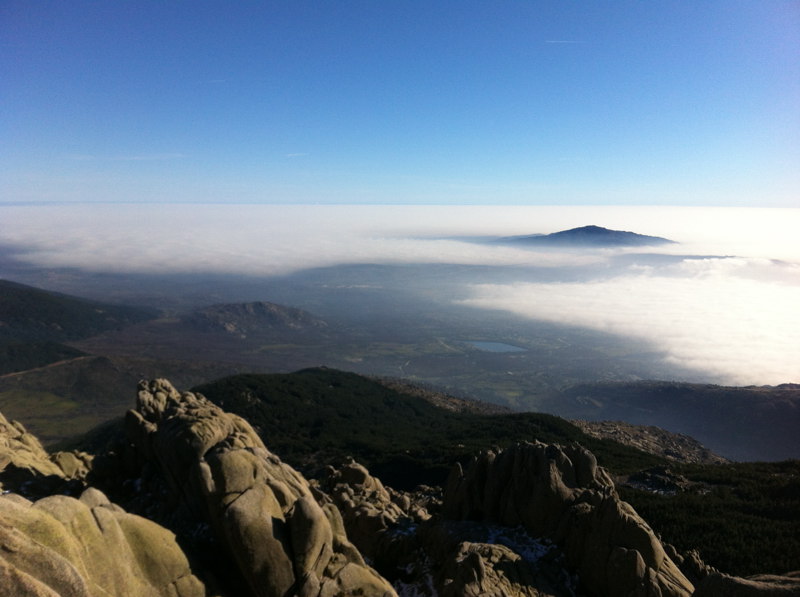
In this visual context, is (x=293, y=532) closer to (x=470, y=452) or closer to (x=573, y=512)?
(x=573, y=512)

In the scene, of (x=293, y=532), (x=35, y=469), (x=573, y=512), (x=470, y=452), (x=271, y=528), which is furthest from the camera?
(x=470, y=452)

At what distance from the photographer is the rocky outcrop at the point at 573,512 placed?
84.8 feet

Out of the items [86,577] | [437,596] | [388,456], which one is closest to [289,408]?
[388,456]

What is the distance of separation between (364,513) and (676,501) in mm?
44114

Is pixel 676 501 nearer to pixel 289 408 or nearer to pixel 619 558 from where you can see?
pixel 619 558

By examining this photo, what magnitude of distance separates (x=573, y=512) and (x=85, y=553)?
1153 inches

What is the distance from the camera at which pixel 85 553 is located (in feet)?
47.3

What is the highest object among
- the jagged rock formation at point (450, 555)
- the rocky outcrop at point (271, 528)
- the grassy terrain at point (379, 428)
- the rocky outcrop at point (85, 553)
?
the rocky outcrop at point (85, 553)

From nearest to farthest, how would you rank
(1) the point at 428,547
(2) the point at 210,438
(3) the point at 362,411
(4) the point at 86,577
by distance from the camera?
(4) the point at 86,577 < (2) the point at 210,438 < (1) the point at 428,547 < (3) the point at 362,411

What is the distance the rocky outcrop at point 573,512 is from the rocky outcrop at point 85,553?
22.9 m

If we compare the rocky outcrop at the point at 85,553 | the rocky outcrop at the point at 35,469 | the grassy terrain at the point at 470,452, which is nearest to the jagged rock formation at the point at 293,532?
the rocky outcrop at the point at 85,553

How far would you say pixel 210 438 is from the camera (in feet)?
98.1

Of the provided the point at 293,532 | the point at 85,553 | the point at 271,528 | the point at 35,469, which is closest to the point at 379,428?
the point at 35,469

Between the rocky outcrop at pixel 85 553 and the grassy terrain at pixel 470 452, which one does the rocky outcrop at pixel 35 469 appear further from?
the grassy terrain at pixel 470 452
